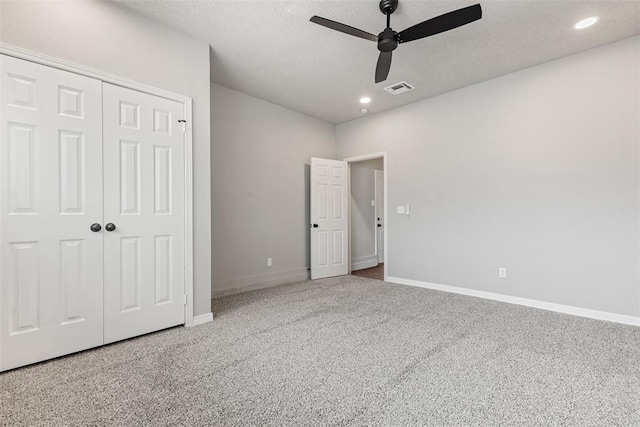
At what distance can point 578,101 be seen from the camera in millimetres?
3125

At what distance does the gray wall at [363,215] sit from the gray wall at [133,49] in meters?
3.41

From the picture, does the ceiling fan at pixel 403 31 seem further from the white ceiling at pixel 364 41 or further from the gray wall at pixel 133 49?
the gray wall at pixel 133 49

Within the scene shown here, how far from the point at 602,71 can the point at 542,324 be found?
264 centimetres

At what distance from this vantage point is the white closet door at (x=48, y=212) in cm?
195

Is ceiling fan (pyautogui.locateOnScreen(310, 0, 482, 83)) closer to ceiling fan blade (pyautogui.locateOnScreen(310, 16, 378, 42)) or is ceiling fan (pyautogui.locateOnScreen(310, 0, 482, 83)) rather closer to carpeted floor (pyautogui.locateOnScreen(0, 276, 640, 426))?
Answer: ceiling fan blade (pyautogui.locateOnScreen(310, 16, 378, 42))

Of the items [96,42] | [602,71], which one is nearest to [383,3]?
[96,42]

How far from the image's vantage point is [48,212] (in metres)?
2.08

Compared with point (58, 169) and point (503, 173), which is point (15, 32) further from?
point (503, 173)

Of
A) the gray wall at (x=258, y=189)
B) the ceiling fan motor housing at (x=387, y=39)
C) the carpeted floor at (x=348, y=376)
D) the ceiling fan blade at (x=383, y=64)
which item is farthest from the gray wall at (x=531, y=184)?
the ceiling fan motor housing at (x=387, y=39)

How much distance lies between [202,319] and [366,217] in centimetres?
401

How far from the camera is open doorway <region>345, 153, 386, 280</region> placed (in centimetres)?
579

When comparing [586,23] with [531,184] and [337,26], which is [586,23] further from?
[337,26]

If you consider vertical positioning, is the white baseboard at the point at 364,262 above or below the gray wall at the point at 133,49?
below

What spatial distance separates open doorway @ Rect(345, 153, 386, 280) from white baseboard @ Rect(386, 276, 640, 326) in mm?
1250
